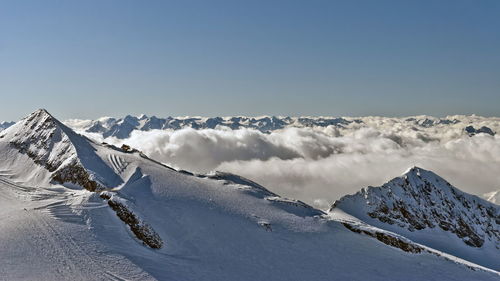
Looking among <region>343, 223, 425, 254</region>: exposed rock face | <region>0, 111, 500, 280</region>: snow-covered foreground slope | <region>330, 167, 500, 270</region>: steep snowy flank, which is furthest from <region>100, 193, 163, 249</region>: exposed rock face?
<region>330, 167, 500, 270</region>: steep snowy flank

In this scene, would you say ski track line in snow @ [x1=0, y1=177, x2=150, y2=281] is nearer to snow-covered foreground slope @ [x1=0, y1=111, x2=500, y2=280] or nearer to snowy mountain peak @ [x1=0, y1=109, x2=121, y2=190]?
snow-covered foreground slope @ [x1=0, y1=111, x2=500, y2=280]

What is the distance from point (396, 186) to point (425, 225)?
15919 millimetres

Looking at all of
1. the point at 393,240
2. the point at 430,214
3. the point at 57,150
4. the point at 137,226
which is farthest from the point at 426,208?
the point at 57,150

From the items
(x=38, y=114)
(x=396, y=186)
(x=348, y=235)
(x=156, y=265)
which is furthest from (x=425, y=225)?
(x=38, y=114)

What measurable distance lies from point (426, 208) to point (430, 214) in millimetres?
2582

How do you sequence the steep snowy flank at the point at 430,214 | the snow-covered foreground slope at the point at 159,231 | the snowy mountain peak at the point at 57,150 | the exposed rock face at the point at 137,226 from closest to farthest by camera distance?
the snow-covered foreground slope at the point at 159,231
the exposed rock face at the point at 137,226
the snowy mountain peak at the point at 57,150
the steep snowy flank at the point at 430,214

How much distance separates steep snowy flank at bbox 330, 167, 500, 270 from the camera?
110 metres

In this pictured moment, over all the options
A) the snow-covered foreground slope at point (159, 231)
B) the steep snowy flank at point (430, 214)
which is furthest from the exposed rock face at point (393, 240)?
the steep snowy flank at point (430, 214)

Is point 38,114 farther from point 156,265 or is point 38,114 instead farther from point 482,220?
point 482,220

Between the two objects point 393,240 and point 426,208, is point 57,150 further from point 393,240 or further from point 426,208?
point 426,208

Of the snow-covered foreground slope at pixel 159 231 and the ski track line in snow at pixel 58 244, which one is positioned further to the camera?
the snow-covered foreground slope at pixel 159 231

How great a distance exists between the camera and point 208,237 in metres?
55.7

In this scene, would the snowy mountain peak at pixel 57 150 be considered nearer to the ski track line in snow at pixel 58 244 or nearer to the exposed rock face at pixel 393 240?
the ski track line in snow at pixel 58 244

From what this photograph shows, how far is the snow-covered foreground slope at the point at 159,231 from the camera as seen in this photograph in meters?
44.5
